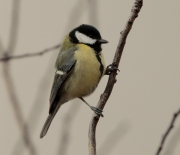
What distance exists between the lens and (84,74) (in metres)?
1.83

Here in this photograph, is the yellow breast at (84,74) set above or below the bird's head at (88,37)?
below

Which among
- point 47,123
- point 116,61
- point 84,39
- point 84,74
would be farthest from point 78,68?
point 116,61

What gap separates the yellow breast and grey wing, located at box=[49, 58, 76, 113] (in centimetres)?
3

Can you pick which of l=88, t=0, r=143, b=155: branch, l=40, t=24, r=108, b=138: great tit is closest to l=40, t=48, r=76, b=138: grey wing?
l=40, t=24, r=108, b=138: great tit

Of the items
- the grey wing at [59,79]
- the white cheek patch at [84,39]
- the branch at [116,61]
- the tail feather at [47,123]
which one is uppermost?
the branch at [116,61]

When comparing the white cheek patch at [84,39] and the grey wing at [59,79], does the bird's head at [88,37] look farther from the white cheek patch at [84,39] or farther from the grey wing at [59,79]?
the grey wing at [59,79]

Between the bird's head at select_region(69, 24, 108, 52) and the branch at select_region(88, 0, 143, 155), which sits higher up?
the branch at select_region(88, 0, 143, 155)

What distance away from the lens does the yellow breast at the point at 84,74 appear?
5.92 ft

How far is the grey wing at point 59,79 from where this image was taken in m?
1.86

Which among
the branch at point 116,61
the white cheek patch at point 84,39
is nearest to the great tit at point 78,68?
the white cheek patch at point 84,39

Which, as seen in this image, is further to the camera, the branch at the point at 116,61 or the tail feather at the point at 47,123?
the tail feather at the point at 47,123

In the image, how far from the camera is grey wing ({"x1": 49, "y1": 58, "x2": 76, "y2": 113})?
6.12 ft

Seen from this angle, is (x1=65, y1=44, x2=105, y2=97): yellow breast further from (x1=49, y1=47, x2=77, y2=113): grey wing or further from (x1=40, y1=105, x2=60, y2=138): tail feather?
(x1=40, y1=105, x2=60, y2=138): tail feather

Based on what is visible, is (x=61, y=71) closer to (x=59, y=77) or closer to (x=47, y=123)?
(x=59, y=77)
